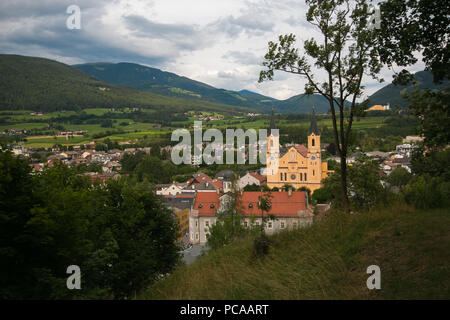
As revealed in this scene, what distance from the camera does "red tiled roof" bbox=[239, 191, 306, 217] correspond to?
33.5m

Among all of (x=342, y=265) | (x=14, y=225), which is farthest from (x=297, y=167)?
(x=14, y=225)

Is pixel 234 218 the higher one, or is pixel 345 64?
pixel 345 64

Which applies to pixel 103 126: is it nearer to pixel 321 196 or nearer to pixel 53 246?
pixel 321 196

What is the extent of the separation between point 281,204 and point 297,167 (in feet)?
95.6

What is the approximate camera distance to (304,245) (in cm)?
773

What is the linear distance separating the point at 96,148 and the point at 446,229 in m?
118

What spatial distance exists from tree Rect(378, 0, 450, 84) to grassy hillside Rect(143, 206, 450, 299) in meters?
3.61

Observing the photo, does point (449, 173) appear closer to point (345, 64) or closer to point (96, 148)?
point (345, 64)

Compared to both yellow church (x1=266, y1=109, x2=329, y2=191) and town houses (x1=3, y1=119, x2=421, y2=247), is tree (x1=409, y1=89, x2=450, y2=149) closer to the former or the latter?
town houses (x1=3, y1=119, x2=421, y2=247)

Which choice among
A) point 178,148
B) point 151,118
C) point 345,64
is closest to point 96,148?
point 178,148

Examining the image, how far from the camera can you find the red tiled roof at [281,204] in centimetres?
3350

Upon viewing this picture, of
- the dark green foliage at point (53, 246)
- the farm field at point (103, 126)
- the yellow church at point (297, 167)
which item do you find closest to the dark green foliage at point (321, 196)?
the yellow church at point (297, 167)
